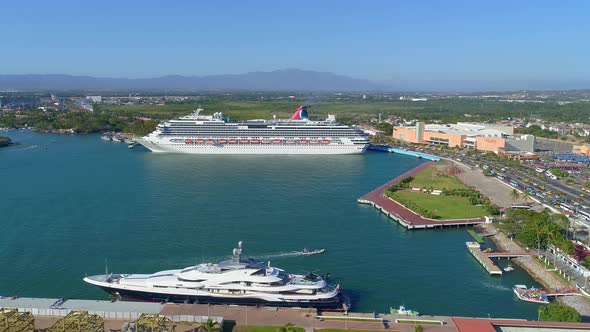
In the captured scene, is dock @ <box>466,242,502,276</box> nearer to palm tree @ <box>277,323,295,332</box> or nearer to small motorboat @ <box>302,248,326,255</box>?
small motorboat @ <box>302,248,326,255</box>

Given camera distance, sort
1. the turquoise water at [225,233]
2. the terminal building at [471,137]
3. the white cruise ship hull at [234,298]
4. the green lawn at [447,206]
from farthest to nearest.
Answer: the terminal building at [471,137] → the green lawn at [447,206] → the turquoise water at [225,233] → the white cruise ship hull at [234,298]

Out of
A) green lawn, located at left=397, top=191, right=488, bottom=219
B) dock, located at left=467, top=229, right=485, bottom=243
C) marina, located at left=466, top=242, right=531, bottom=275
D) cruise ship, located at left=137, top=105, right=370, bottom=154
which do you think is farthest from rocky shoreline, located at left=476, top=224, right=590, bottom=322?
cruise ship, located at left=137, top=105, right=370, bottom=154

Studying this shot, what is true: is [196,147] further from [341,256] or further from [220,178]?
[341,256]

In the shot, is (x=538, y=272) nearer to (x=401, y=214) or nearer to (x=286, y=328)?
(x=401, y=214)

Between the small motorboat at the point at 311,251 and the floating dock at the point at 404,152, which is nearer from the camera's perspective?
the small motorboat at the point at 311,251

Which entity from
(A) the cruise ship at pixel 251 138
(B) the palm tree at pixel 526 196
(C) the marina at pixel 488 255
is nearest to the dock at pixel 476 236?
(C) the marina at pixel 488 255

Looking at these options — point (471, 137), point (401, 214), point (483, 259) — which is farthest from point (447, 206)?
point (471, 137)

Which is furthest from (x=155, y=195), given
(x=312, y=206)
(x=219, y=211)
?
(x=312, y=206)

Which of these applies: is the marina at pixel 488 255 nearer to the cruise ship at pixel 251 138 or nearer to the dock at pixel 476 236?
the dock at pixel 476 236
